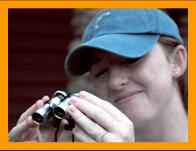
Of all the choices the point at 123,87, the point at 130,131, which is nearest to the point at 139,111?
the point at 123,87

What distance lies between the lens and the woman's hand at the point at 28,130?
1.88m

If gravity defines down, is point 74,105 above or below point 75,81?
above

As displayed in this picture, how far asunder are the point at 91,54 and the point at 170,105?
1.16ft

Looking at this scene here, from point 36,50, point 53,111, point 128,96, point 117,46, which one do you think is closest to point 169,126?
point 128,96

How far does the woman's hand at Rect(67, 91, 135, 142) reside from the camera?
5.53 feet

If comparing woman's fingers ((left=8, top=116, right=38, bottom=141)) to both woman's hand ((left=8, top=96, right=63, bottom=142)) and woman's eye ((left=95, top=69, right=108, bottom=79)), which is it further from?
woman's eye ((left=95, top=69, right=108, bottom=79))

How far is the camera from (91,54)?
6.82 feet

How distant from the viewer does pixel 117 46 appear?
1990mm

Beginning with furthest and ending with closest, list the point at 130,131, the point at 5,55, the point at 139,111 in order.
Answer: the point at 5,55, the point at 139,111, the point at 130,131

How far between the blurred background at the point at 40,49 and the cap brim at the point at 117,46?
2.10m

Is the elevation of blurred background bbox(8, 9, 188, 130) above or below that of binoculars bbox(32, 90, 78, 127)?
below

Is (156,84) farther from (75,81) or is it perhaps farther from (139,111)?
(75,81)

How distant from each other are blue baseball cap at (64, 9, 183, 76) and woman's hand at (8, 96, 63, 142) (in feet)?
0.78

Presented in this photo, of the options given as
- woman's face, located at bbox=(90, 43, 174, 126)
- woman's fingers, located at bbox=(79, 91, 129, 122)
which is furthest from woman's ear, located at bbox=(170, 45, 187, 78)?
woman's fingers, located at bbox=(79, 91, 129, 122)
